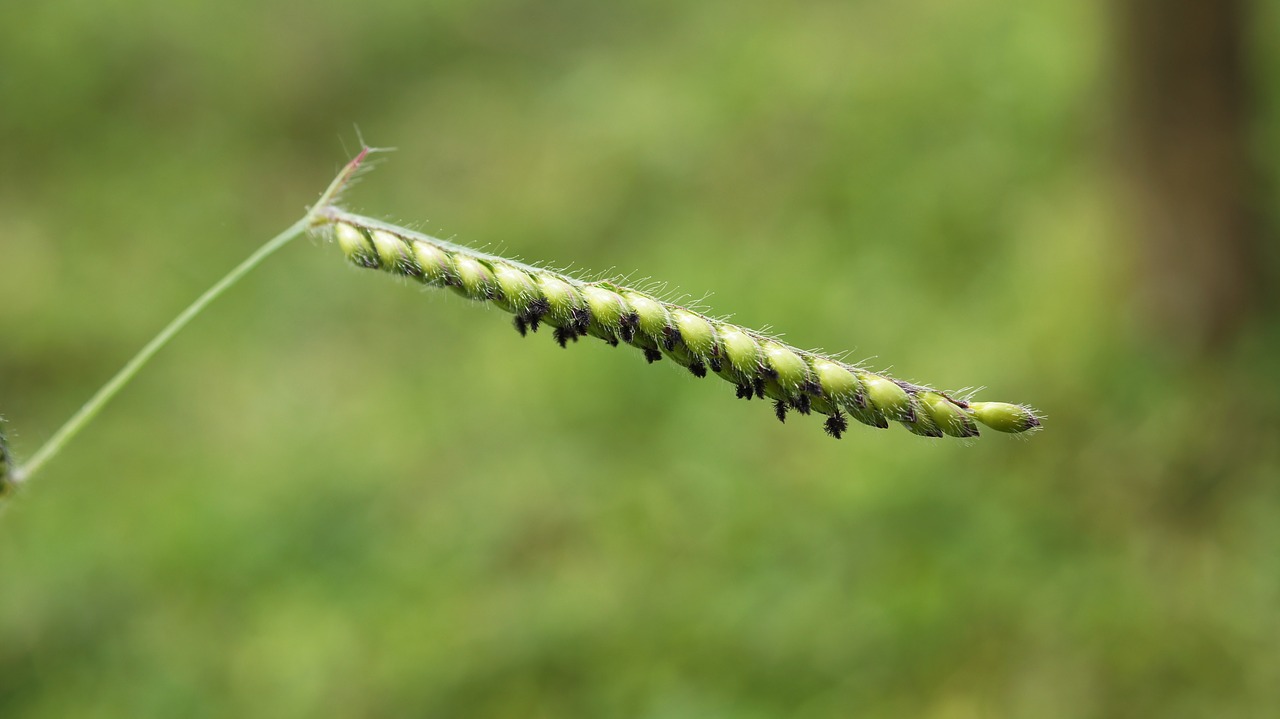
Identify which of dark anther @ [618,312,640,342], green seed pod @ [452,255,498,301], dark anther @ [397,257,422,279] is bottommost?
dark anther @ [397,257,422,279]

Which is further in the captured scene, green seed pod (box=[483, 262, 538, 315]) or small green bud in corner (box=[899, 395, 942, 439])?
green seed pod (box=[483, 262, 538, 315])

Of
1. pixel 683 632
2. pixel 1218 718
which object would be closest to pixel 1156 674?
pixel 1218 718

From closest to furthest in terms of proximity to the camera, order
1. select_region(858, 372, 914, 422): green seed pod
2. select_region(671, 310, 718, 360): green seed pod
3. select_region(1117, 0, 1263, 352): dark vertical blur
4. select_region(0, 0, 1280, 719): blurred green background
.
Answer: select_region(858, 372, 914, 422): green seed pod < select_region(671, 310, 718, 360): green seed pod < select_region(0, 0, 1280, 719): blurred green background < select_region(1117, 0, 1263, 352): dark vertical blur

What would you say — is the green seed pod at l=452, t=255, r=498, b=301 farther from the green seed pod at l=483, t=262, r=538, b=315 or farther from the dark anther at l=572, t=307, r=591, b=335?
the dark anther at l=572, t=307, r=591, b=335

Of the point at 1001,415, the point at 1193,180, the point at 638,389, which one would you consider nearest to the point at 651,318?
the point at 1001,415

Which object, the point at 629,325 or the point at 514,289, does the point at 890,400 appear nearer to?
the point at 629,325

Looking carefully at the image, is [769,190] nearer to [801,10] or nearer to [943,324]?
[943,324]

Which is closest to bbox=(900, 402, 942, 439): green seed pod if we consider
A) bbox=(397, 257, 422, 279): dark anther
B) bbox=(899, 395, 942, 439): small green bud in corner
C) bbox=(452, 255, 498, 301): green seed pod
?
bbox=(899, 395, 942, 439): small green bud in corner
